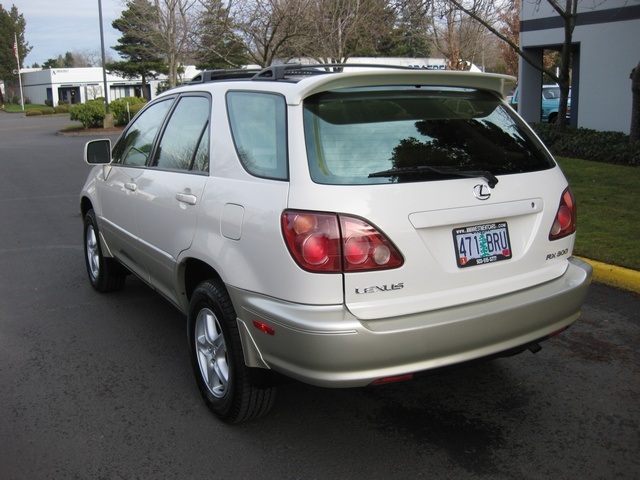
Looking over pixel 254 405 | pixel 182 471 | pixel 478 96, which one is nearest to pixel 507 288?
pixel 478 96

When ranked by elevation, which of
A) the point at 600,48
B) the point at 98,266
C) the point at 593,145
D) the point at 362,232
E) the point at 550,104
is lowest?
the point at 98,266

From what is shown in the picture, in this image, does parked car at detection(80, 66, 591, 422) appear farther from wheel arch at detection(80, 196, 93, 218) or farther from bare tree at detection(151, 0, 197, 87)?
bare tree at detection(151, 0, 197, 87)

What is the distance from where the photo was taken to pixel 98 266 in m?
5.96

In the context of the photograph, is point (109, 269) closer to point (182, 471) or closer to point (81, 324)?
point (81, 324)

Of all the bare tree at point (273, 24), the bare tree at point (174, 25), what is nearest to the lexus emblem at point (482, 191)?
the bare tree at point (273, 24)

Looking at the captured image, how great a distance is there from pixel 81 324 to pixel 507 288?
3459mm

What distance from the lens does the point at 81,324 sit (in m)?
5.25

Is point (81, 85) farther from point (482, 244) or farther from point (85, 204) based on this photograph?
point (482, 244)

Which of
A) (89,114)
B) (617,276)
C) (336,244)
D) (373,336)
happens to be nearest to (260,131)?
(336,244)

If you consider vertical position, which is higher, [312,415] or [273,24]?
[273,24]

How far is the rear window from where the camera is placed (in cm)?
305

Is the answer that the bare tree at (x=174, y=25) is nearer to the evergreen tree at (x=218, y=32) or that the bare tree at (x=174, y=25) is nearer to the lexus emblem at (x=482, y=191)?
the evergreen tree at (x=218, y=32)

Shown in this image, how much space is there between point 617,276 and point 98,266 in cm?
459

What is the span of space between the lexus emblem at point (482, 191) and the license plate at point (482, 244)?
0.13 metres
